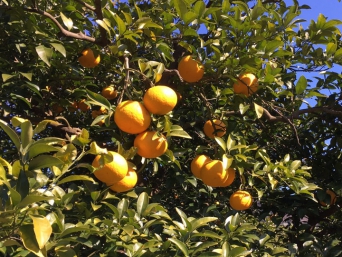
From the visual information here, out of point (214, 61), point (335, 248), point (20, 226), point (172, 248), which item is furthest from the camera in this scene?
point (335, 248)

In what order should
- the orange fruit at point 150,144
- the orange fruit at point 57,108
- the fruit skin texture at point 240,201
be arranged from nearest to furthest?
the orange fruit at point 150,144
the fruit skin texture at point 240,201
the orange fruit at point 57,108

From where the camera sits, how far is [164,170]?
252 centimetres

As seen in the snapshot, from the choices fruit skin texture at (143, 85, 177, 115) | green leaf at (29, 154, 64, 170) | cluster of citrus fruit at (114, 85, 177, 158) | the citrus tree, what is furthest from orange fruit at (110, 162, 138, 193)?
green leaf at (29, 154, 64, 170)

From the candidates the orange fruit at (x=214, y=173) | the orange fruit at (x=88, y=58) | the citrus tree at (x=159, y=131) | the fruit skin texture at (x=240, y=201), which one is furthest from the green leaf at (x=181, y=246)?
the orange fruit at (x=88, y=58)

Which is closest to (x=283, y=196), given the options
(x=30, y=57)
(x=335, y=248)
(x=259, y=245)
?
(x=335, y=248)

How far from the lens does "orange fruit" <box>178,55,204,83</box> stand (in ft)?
5.89

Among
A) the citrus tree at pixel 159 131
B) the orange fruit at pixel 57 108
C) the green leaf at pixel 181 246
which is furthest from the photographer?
the orange fruit at pixel 57 108

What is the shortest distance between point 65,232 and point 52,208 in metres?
0.21

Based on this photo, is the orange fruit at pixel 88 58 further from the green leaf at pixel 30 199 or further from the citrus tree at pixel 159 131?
the green leaf at pixel 30 199

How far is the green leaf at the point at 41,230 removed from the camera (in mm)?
811

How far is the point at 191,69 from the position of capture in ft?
5.88

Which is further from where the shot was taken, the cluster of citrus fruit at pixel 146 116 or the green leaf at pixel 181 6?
the green leaf at pixel 181 6

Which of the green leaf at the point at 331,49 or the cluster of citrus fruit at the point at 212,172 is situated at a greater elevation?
the green leaf at the point at 331,49

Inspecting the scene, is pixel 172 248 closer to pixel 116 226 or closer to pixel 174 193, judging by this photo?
pixel 116 226
